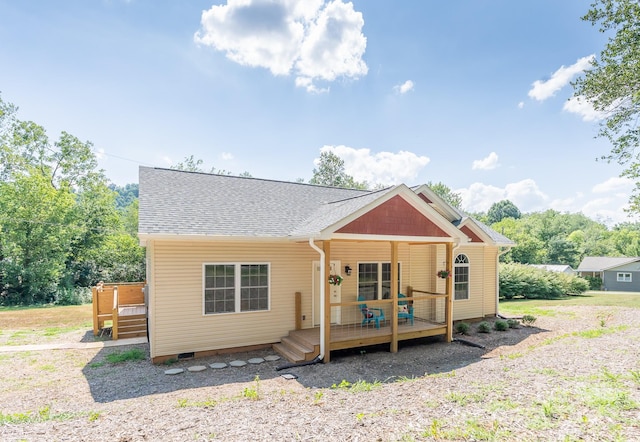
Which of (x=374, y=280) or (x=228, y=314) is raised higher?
(x=374, y=280)

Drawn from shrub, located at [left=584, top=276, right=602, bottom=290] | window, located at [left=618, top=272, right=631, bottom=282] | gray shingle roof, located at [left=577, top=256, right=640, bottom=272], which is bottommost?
shrub, located at [left=584, top=276, right=602, bottom=290]

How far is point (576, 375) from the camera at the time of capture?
5781mm

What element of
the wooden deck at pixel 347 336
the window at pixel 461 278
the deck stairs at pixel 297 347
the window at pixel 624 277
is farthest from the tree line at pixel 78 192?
the window at pixel 624 277

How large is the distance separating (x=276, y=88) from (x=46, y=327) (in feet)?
47.5

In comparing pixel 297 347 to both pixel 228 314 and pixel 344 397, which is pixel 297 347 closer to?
pixel 228 314

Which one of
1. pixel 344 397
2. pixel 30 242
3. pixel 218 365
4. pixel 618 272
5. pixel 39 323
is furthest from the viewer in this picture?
pixel 618 272

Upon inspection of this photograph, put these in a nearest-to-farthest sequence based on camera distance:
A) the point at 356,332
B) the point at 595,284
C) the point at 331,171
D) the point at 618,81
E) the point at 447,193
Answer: the point at 356,332, the point at 618,81, the point at 595,284, the point at 331,171, the point at 447,193

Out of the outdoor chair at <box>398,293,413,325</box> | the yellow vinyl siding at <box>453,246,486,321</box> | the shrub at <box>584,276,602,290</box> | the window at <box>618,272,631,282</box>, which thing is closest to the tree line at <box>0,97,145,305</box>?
the outdoor chair at <box>398,293,413,325</box>

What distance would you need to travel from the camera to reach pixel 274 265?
32.1ft

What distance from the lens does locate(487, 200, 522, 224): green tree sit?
97500mm

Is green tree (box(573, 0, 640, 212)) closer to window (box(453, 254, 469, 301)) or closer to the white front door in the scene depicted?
window (box(453, 254, 469, 301))

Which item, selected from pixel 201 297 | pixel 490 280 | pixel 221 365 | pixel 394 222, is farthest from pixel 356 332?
pixel 490 280

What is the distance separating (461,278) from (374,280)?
4.29 meters

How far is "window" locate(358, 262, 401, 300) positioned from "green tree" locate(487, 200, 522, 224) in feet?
320
